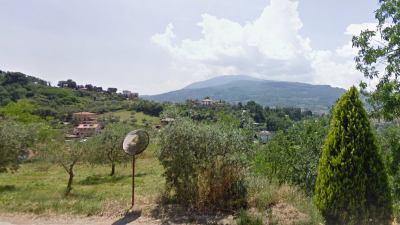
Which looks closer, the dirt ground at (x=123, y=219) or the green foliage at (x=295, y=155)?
the dirt ground at (x=123, y=219)

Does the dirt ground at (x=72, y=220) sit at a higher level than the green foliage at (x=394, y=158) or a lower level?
lower

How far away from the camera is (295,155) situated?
11.2 m

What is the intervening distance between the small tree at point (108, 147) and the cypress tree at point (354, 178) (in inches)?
873

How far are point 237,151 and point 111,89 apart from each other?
144656 mm

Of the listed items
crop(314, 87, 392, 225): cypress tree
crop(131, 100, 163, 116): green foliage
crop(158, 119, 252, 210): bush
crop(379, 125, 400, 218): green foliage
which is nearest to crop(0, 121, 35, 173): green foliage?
crop(158, 119, 252, 210): bush

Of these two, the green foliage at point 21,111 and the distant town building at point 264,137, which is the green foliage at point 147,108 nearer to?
the green foliage at point 21,111

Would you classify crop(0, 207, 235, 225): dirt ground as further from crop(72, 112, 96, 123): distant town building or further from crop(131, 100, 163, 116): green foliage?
crop(131, 100, 163, 116): green foliage

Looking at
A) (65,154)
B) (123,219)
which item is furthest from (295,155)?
(65,154)

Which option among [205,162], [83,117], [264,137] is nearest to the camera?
[205,162]

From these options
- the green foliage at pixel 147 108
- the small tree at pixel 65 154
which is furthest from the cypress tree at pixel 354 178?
the green foliage at pixel 147 108

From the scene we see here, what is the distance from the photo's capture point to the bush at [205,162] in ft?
26.7

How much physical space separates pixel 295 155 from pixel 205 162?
4.04m

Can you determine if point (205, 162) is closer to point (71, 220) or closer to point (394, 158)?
point (71, 220)

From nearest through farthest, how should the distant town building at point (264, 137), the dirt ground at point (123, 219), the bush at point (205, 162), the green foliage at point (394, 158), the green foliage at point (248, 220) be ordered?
1. the green foliage at point (394, 158)
2. the green foliage at point (248, 220)
3. the dirt ground at point (123, 219)
4. the bush at point (205, 162)
5. the distant town building at point (264, 137)
